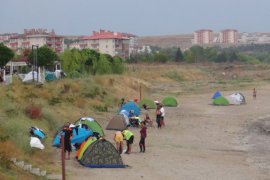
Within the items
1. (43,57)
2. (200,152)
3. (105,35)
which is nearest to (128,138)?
(200,152)

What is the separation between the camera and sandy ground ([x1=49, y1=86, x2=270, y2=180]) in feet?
57.3

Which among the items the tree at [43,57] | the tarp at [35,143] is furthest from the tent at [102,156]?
the tree at [43,57]

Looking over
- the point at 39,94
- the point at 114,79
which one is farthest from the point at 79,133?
the point at 114,79

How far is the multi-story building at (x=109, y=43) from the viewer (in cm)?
13391

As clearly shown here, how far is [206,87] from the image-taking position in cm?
7081

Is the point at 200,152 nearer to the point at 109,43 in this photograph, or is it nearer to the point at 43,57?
the point at 43,57

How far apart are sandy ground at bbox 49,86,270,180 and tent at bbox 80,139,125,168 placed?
39cm

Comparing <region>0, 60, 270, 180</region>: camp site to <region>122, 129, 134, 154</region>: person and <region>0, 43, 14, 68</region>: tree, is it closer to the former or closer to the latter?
<region>122, 129, 134, 154</region>: person

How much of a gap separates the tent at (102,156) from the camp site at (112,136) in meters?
0.04

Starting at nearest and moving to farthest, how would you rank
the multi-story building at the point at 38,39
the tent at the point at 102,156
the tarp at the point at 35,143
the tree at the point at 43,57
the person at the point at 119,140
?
the tent at the point at 102,156 → the tarp at the point at 35,143 → the person at the point at 119,140 → the tree at the point at 43,57 → the multi-story building at the point at 38,39

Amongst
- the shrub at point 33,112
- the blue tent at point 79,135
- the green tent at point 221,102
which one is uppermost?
the shrub at point 33,112

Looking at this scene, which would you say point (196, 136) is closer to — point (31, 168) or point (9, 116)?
point (9, 116)

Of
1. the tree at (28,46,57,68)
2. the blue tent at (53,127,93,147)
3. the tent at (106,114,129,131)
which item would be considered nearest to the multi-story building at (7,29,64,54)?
the tree at (28,46,57,68)

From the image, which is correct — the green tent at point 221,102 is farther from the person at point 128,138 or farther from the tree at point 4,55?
the person at point 128,138
